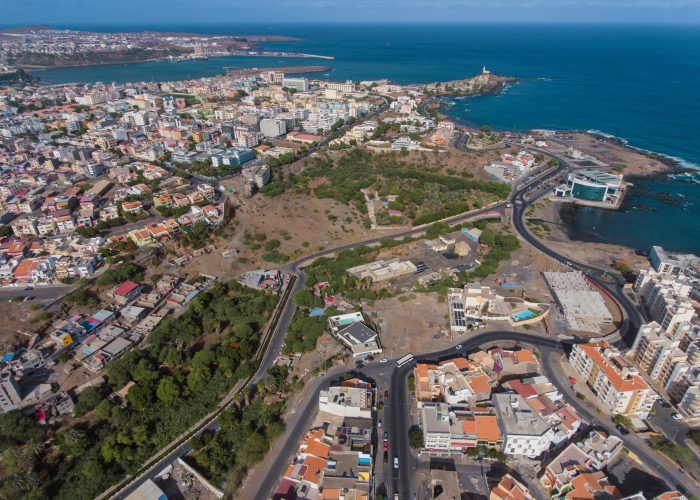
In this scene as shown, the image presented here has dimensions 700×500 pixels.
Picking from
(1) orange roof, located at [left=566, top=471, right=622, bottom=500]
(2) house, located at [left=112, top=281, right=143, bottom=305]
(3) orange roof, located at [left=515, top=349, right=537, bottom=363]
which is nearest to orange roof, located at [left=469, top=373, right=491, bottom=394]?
(3) orange roof, located at [left=515, top=349, right=537, bottom=363]

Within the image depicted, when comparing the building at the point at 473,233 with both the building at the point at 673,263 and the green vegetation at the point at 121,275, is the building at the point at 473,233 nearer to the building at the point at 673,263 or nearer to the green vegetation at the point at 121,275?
the building at the point at 673,263

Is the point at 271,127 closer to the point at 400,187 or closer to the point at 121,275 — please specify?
the point at 400,187

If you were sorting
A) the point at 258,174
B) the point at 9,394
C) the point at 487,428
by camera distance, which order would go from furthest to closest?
the point at 258,174 → the point at 9,394 → the point at 487,428

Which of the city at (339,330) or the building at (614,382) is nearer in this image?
the city at (339,330)

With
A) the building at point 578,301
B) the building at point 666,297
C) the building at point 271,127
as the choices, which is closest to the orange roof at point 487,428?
the building at point 578,301

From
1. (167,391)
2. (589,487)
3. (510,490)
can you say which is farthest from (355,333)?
(589,487)

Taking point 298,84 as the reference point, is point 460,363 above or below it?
below
